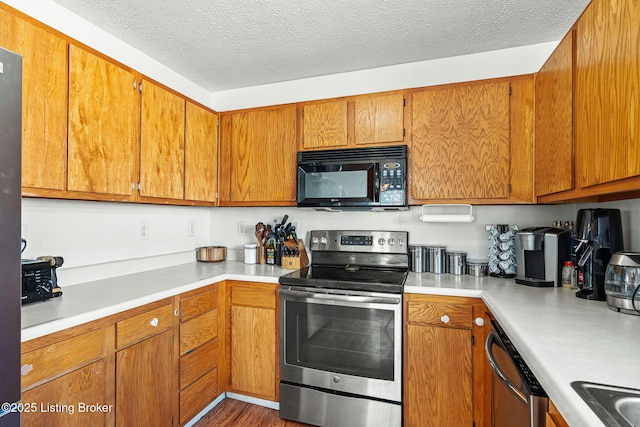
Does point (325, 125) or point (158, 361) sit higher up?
point (325, 125)

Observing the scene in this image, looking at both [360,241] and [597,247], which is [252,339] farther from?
[597,247]

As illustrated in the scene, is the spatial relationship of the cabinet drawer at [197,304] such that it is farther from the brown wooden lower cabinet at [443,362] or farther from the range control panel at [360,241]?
the brown wooden lower cabinet at [443,362]

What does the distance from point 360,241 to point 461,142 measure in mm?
966

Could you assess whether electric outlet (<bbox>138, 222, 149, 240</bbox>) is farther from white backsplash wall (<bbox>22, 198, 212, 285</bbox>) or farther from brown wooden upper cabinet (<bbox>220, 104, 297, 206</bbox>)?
brown wooden upper cabinet (<bbox>220, 104, 297, 206</bbox>)

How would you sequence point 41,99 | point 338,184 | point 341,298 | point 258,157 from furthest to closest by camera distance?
point 258,157 → point 338,184 → point 341,298 → point 41,99

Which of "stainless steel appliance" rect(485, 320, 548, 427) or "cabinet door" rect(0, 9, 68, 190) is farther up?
"cabinet door" rect(0, 9, 68, 190)

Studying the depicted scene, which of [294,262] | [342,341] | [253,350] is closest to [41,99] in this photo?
[294,262]

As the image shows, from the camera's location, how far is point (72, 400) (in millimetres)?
1248

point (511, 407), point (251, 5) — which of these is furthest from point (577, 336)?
point (251, 5)

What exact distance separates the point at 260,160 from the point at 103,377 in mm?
1643

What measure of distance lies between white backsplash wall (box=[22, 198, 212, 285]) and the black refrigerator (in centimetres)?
94

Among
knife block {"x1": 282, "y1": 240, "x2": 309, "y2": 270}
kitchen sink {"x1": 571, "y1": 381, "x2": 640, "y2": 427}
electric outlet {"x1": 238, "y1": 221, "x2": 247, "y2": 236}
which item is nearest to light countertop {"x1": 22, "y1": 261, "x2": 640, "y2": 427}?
kitchen sink {"x1": 571, "y1": 381, "x2": 640, "y2": 427}

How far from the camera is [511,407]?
3.67 feet

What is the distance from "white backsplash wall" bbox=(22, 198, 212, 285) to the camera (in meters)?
1.66
